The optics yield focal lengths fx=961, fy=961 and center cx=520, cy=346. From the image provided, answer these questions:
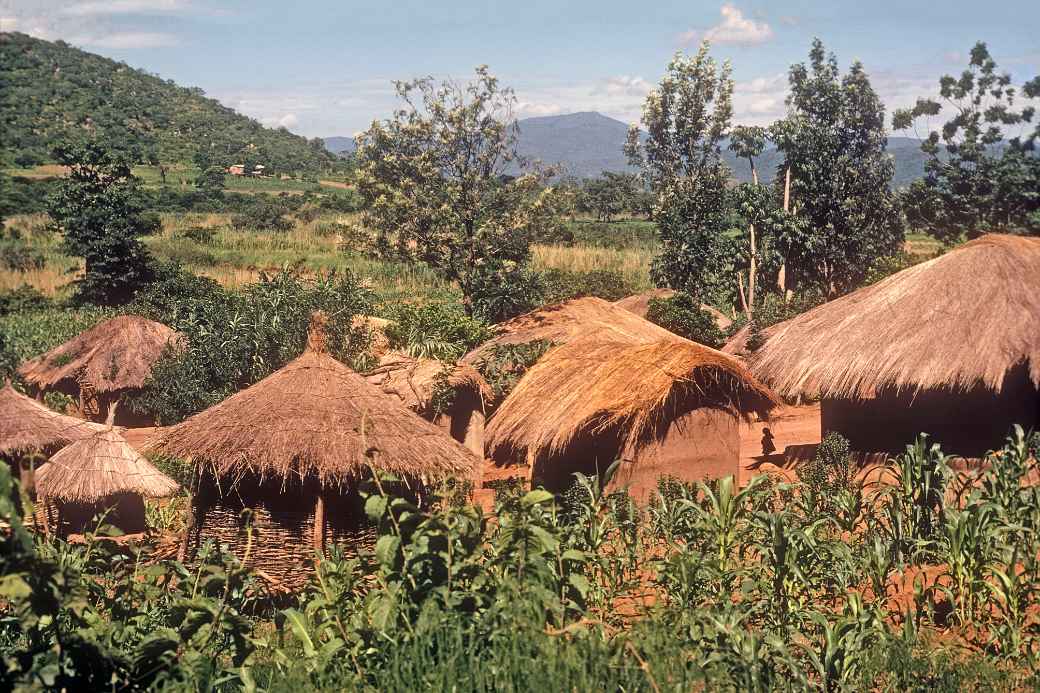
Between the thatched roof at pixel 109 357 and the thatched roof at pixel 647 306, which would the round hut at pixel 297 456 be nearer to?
the thatched roof at pixel 109 357

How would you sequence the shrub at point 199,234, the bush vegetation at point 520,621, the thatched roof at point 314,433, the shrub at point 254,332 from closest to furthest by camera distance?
the bush vegetation at point 520,621, the thatched roof at point 314,433, the shrub at point 254,332, the shrub at point 199,234

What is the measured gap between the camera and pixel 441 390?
1266 cm

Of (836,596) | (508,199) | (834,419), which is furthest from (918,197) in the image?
(836,596)

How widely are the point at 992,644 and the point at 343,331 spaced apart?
411 inches

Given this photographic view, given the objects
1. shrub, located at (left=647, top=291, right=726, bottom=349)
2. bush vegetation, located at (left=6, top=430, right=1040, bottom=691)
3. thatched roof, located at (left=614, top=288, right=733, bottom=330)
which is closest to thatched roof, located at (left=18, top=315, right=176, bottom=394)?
shrub, located at (left=647, top=291, right=726, bottom=349)

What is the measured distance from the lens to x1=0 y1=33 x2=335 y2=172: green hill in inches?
2323

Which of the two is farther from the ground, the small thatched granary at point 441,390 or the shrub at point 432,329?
the shrub at point 432,329

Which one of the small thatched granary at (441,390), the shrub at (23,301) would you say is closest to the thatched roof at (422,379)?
the small thatched granary at (441,390)

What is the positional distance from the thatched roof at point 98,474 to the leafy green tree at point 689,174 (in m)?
14.1

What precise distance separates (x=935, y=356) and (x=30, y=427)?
1140cm

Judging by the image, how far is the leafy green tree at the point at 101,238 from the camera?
92.4 ft

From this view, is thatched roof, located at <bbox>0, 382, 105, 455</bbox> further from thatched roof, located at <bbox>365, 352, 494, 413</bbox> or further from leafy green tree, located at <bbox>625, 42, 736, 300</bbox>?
Answer: leafy green tree, located at <bbox>625, 42, 736, 300</bbox>

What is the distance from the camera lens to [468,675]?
12.9ft

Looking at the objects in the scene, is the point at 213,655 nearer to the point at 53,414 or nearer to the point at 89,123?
the point at 53,414
